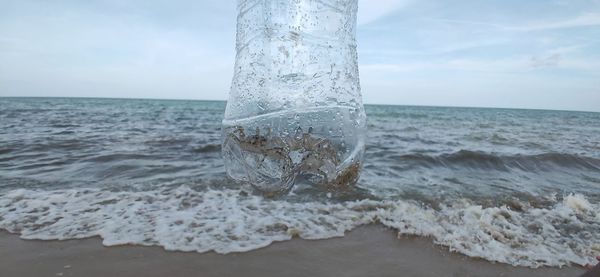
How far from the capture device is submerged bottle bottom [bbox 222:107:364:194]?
349 cm

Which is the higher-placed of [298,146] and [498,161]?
[298,146]

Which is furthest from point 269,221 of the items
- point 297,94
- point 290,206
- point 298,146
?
point 297,94

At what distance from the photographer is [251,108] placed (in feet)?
11.8

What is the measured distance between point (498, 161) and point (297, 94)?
4373mm

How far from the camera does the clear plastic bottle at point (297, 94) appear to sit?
11.3 ft

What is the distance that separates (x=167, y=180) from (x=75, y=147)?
3.24 metres

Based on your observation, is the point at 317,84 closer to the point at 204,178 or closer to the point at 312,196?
the point at 312,196

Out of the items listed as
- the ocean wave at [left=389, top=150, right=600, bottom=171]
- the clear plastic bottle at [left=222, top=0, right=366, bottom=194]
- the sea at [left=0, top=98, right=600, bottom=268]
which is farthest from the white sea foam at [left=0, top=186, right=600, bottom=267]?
the ocean wave at [left=389, top=150, right=600, bottom=171]

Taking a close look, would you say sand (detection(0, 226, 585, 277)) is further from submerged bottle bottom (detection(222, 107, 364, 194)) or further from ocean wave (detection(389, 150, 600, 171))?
ocean wave (detection(389, 150, 600, 171))

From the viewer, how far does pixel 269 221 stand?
9.66 ft

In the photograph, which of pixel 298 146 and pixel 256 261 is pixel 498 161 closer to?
pixel 298 146

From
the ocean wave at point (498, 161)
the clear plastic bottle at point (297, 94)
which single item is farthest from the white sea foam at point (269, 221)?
the ocean wave at point (498, 161)

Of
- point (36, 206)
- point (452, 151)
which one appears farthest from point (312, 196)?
point (452, 151)

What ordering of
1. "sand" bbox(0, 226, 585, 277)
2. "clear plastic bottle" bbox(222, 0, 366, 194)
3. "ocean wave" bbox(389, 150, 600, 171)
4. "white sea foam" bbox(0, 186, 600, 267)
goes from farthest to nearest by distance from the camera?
1. "ocean wave" bbox(389, 150, 600, 171)
2. "clear plastic bottle" bbox(222, 0, 366, 194)
3. "white sea foam" bbox(0, 186, 600, 267)
4. "sand" bbox(0, 226, 585, 277)
